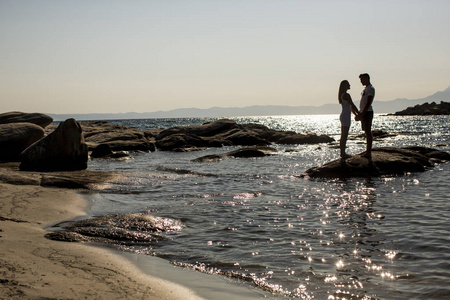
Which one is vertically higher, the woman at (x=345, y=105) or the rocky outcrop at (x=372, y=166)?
the woman at (x=345, y=105)

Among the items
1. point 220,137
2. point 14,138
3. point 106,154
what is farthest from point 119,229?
point 220,137

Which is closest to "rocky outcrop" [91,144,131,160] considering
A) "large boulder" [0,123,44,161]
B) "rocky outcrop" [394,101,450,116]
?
"large boulder" [0,123,44,161]

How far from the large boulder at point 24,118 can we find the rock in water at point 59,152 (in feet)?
21.7

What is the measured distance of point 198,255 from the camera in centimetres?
520

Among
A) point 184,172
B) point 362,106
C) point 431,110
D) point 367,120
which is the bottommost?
point 184,172

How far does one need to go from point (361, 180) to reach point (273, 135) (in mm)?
24735

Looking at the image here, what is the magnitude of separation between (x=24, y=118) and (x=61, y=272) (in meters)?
18.3

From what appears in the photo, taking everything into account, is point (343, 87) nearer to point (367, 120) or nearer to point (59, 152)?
point (367, 120)

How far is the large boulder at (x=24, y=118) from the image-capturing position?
19.7m

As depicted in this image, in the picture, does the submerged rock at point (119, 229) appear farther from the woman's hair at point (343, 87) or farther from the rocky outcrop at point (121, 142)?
the rocky outcrop at point (121, 142)

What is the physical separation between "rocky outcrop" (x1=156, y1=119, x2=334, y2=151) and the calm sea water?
692 inches

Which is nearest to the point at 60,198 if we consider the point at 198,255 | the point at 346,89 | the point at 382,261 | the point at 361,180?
the point at 198,255

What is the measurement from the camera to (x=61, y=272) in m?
3.96

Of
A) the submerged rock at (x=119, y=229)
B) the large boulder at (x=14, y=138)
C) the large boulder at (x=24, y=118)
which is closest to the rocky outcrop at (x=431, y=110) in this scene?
the large boulder at (x=24, y=118)
